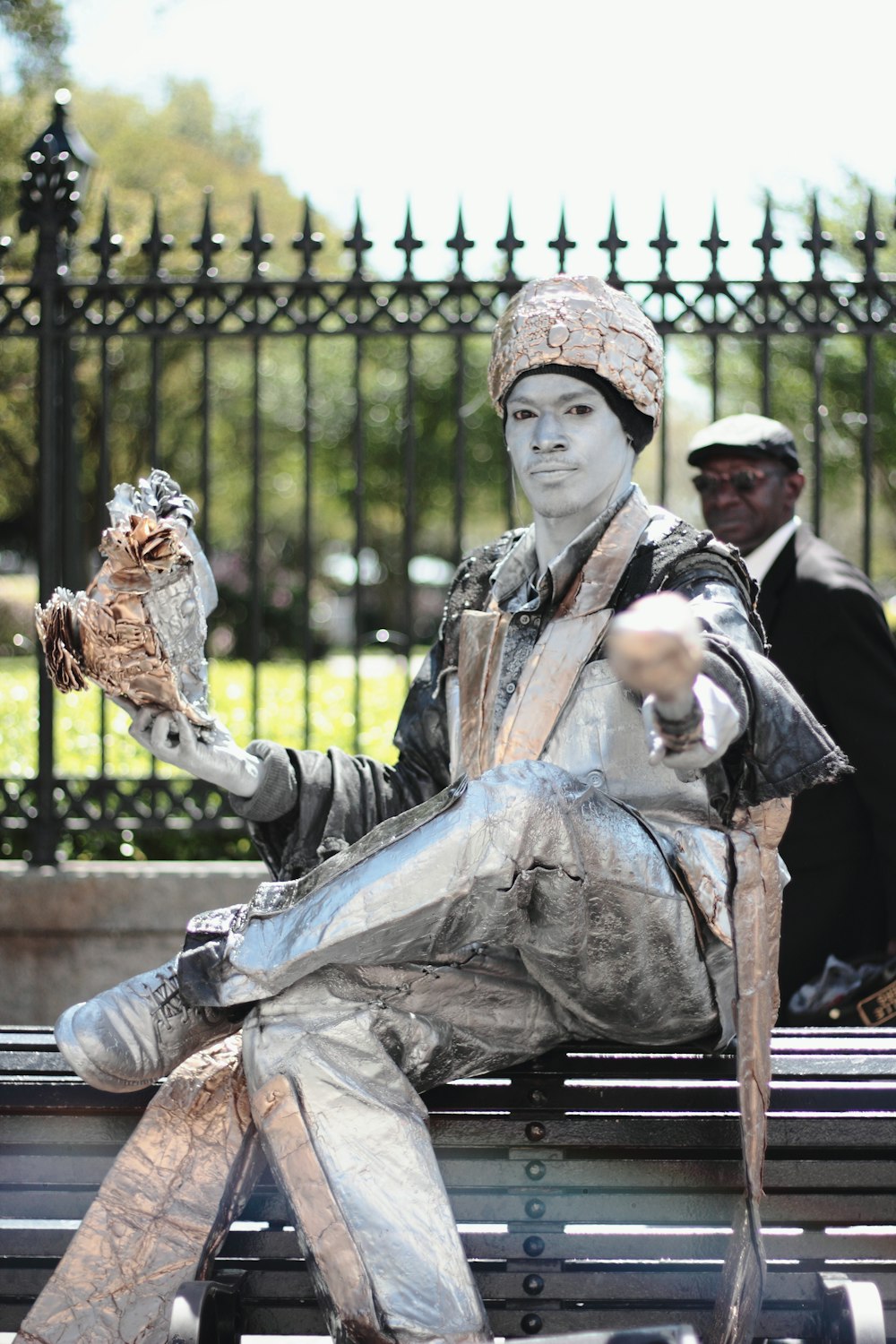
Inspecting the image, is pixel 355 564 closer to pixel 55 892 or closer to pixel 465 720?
pixel 55 892

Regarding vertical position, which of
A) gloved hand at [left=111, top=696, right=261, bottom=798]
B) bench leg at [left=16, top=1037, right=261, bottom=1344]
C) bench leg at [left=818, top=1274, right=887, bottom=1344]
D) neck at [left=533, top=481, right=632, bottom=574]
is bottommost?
bench leg at [left=818, top=1274, right=887, bottom=1344]

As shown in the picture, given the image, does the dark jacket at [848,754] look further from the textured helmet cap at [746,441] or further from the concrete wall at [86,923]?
the concrete wall at [86,923]

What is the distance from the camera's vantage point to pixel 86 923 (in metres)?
5.82

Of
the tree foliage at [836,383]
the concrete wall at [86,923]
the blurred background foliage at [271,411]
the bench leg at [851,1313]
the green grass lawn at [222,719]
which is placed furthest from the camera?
the tree foliage at [836,383]

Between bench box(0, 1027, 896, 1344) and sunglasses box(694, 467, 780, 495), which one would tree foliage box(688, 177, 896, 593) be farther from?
bench box(0, 1027, 896, 1344)

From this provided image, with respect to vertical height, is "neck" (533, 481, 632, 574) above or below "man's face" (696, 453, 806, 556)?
below

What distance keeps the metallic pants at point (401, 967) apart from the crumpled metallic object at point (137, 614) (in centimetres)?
49

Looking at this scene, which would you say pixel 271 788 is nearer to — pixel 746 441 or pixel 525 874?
pixel 525 874

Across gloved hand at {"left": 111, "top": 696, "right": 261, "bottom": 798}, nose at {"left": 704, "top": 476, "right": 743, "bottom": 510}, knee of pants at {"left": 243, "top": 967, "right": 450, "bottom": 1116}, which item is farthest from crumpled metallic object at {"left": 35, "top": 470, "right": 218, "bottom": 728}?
nose at {"left": 704, "top": 476, "right": 743, "bottom": 510}

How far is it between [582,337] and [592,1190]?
1.56 metres

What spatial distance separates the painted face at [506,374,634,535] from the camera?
9.64 ft

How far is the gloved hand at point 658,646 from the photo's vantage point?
1.98m

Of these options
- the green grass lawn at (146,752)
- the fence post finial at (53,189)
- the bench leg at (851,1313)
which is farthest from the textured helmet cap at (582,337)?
the fence post finial at (53,189)

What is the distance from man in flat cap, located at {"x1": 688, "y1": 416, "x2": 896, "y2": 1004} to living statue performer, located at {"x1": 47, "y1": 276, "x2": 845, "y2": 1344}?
5.45ft
